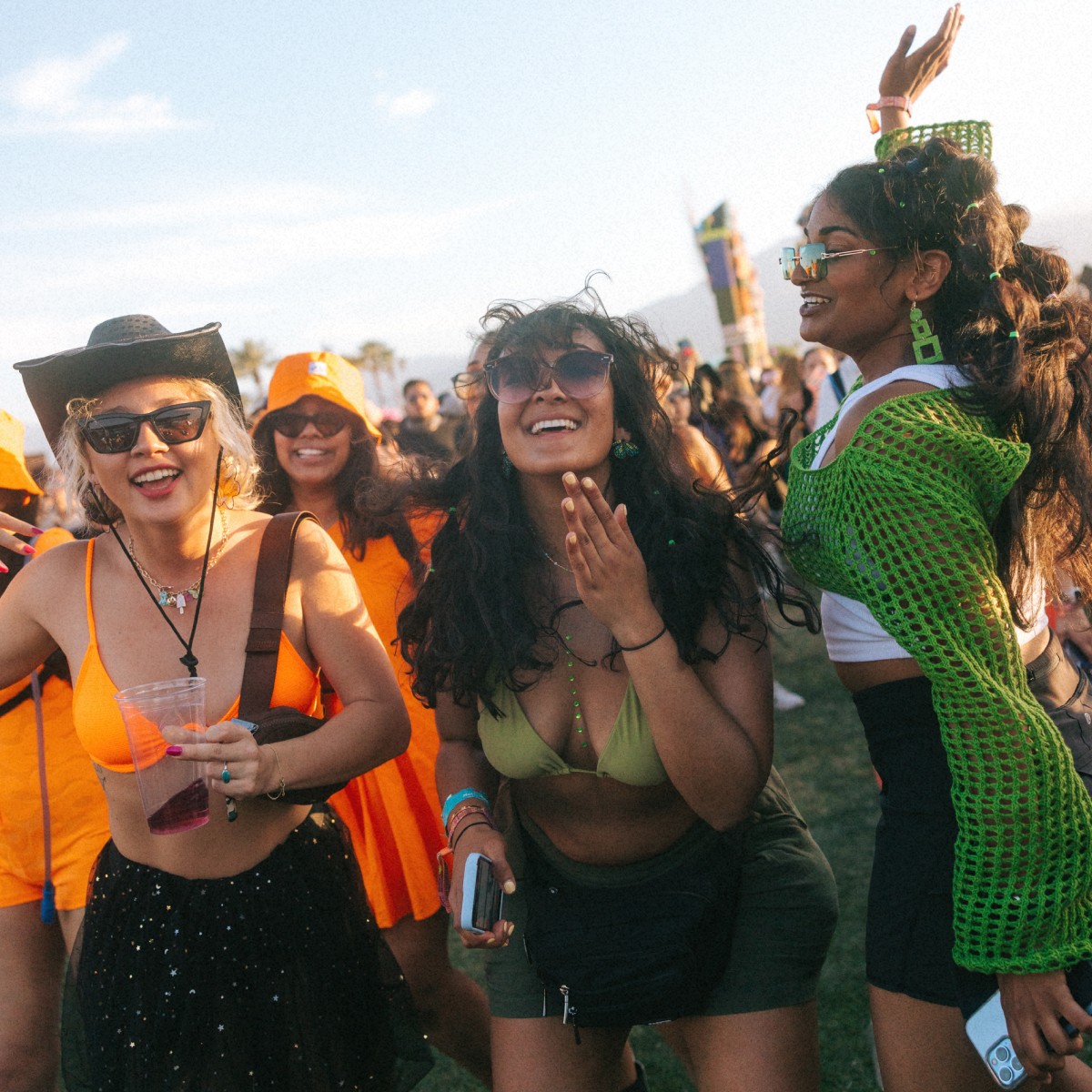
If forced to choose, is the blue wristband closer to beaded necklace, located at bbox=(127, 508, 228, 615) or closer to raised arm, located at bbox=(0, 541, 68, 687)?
beaded necklace, located at bbox=(127, 508, 228, 615)

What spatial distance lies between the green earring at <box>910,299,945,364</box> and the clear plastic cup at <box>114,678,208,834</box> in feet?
5.36

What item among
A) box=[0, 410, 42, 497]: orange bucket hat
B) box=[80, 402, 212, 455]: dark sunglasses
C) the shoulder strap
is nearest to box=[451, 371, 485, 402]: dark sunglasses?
box=[80, 402, 212, 455]: dark sunglasses

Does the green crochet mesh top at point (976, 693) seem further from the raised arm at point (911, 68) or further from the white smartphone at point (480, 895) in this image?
the raised arm at point (911, 68)

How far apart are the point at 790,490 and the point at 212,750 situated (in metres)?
1.32

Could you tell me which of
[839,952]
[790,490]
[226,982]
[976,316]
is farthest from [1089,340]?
[839,952]

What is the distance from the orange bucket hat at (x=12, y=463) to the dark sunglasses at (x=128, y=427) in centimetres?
135

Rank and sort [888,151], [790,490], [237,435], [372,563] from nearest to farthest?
[790,490] → [888,151] → [237,435] → [372,563]

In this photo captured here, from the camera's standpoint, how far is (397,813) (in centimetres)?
359

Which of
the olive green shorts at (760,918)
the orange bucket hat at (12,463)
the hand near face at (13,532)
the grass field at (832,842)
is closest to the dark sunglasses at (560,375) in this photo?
the grass field at (832,842)

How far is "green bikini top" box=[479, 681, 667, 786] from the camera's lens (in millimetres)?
2328

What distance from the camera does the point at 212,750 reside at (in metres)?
2.21

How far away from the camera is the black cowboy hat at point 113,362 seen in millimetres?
2568

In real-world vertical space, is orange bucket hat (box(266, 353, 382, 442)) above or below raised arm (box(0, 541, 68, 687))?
above

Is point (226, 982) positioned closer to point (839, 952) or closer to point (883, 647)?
point (883, 647)
